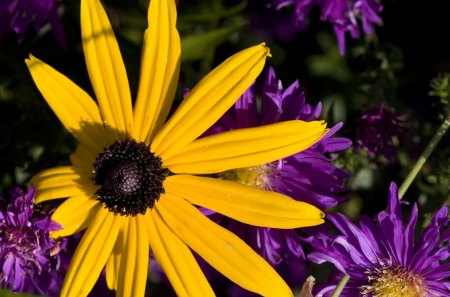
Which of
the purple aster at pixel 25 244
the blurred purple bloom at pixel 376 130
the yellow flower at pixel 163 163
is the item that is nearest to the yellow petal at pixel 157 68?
the yellow flower at pixel 163 163

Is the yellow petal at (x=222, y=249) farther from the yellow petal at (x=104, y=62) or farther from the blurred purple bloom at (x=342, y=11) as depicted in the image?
the blurred purple bloom at (x=342, y=11)

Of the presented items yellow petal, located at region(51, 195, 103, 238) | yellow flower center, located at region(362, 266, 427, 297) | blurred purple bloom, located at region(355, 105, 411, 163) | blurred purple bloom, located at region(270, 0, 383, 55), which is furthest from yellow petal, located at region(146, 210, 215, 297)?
blurred purple bloom, located at region(270, 0, 383, 55)

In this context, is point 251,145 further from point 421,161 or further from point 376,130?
point 376,130

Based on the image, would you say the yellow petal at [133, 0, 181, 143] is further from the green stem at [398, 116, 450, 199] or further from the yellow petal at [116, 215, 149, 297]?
the green stem at [398, 116, 450, 199]

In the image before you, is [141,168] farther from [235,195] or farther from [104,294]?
[104,294]

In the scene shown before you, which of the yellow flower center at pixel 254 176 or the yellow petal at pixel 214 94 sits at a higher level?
the yellow petal at pixel 214 94

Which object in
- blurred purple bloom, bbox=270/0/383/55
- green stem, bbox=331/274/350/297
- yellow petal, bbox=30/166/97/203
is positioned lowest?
green stem, bbox=331/274/350/297
